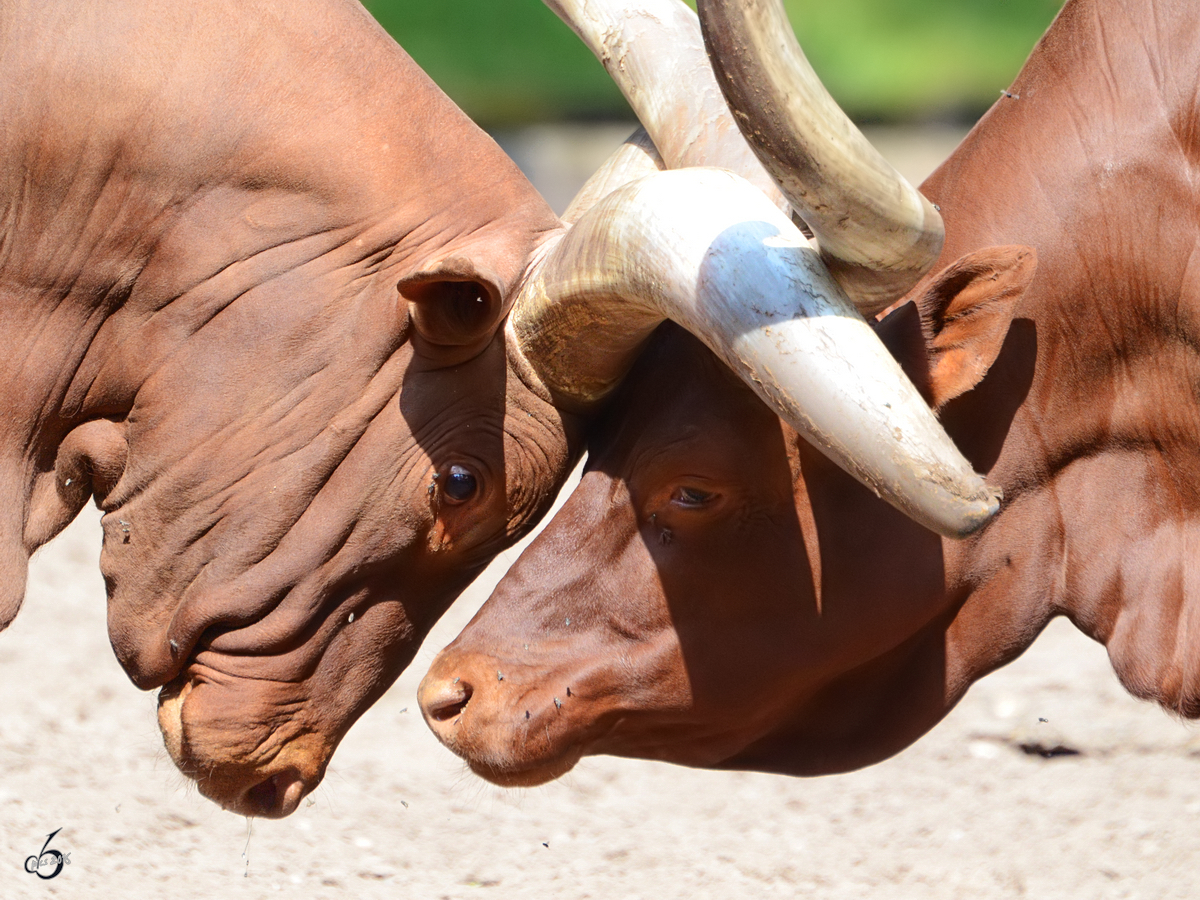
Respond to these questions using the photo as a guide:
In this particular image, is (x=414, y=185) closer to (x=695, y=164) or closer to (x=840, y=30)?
(x=695, y=164)

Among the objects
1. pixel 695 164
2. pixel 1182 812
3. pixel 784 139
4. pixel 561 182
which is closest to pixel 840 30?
pixel 561 182

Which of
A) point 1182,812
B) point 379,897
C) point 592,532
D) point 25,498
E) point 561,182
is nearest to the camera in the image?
point 592,532

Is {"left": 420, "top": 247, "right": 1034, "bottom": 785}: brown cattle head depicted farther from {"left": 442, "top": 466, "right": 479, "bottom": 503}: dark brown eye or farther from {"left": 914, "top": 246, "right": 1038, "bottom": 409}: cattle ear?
{"left": 914, "top": 246, "right": 1038, "bottom": 409}: cattle ear

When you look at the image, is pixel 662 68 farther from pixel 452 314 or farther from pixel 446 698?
pixel 446 698

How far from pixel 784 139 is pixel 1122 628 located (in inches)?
57.2

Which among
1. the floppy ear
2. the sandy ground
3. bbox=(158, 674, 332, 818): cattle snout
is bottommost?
the sandy ground

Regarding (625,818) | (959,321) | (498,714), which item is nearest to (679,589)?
(498,714)

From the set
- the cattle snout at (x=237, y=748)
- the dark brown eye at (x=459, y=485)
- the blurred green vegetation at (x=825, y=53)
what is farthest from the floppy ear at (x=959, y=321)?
the blurred green vegetation at (x=825, y=53)

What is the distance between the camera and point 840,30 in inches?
427

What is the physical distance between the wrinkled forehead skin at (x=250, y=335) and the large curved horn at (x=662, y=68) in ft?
1.16

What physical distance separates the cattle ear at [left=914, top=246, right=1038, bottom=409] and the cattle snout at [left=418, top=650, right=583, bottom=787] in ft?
3.14

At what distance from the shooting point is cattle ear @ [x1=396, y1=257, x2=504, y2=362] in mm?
2885

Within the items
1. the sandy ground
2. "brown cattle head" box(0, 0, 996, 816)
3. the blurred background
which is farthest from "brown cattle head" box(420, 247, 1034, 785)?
the blurred background

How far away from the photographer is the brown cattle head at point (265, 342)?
3.03 metres
